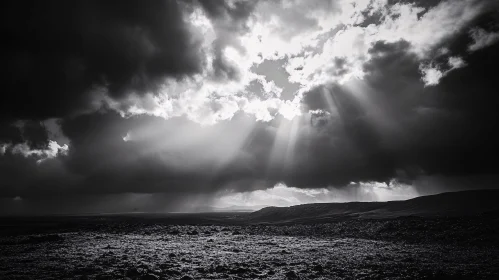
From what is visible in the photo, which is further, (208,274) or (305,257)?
(305,257)

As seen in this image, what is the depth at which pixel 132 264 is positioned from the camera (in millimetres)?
17359

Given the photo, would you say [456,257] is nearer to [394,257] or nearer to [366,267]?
[394,257]

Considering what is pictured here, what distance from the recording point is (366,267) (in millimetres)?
16562

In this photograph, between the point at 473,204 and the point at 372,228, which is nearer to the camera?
the point at 372,228

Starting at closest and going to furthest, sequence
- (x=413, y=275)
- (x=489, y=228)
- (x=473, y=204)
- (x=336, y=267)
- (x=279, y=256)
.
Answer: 1. (x=413, y=275)
2. (x=336, y=267)
3. (x=279, y=256)
4. (x=489, y=228)
5. (x=473, y=204)

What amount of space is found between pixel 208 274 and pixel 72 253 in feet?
44.9

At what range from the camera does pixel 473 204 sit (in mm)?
57281

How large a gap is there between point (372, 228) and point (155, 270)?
32.9 meters

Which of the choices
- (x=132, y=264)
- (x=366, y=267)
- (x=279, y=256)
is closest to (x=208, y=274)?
(x=132, y=264)

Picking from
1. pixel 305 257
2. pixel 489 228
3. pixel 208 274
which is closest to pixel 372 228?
pixel 489 228

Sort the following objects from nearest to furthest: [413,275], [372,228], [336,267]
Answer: [413,275] < [336,267] < [372,228]

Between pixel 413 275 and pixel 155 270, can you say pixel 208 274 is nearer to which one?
pixel 155 270

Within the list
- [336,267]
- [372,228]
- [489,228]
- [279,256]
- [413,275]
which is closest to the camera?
[413,275]

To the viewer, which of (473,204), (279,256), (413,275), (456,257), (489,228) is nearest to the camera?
(413,275)
